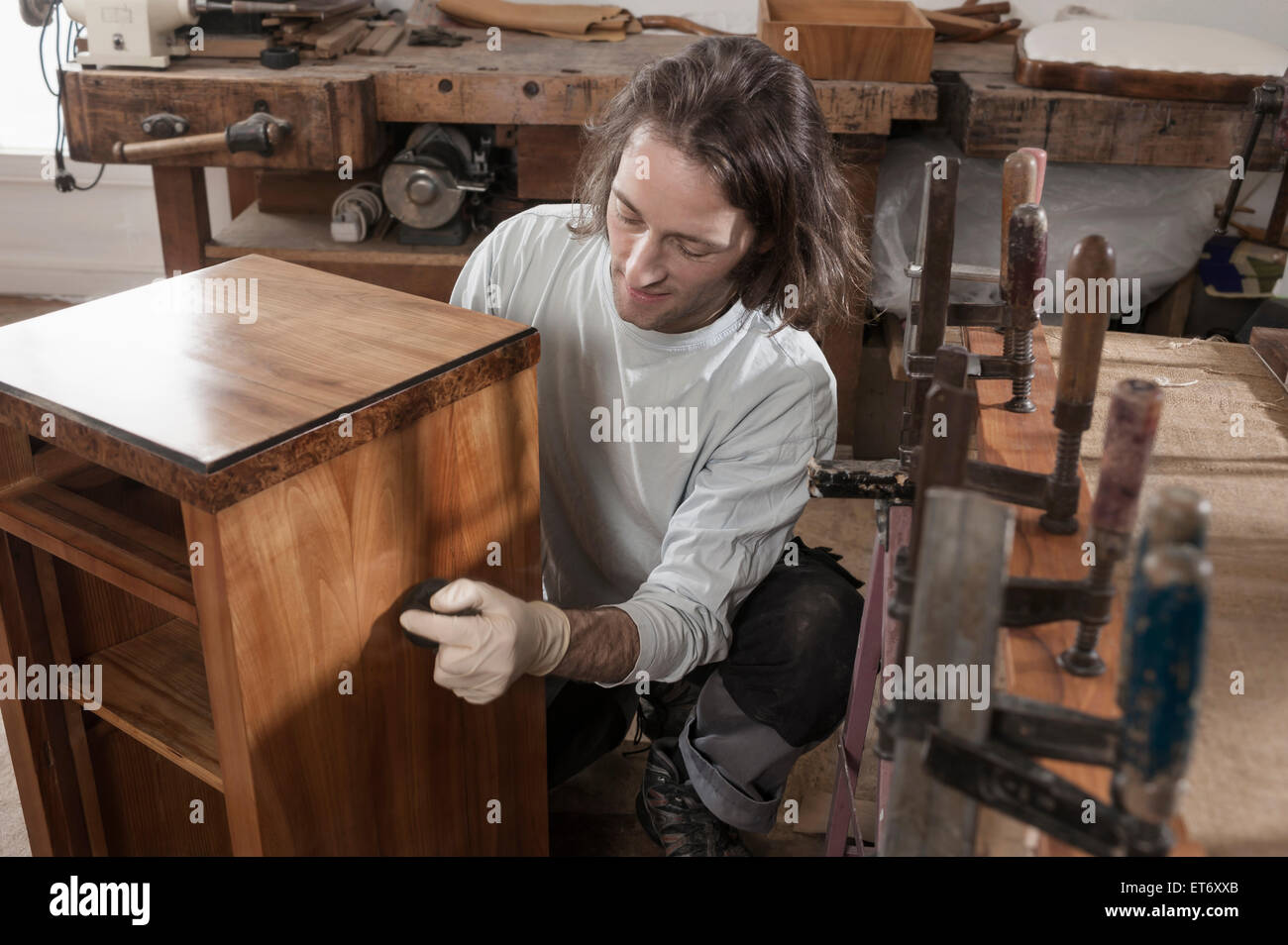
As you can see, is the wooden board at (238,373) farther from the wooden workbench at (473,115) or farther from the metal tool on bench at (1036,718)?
the wooden workbench at (473,115)

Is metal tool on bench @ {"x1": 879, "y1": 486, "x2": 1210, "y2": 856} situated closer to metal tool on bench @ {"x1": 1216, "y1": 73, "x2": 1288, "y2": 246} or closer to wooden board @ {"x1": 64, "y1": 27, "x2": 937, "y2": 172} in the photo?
metal tool on bench @ {"x1": 1216, "y1": 73, "x2": 1288, "y2": 246}

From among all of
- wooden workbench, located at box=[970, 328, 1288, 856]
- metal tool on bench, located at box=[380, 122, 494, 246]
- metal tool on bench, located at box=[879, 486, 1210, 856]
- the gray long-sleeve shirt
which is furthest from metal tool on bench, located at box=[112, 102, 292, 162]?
metal tool on bench, located at box=[879, 486, 1210, 856]

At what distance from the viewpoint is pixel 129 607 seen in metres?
1.48

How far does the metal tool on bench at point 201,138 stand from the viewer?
88.0 inches

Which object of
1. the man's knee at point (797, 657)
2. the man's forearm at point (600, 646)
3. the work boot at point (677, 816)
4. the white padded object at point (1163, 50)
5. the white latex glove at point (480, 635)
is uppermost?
the white padded object at point (1163, 50)

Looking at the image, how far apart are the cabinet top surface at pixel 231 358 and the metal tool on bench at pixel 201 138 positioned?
93cm

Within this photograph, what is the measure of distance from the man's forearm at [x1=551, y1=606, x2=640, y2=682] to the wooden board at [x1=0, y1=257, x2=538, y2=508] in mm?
297

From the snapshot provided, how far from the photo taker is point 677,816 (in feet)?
5.73

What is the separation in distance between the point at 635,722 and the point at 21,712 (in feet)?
3.53

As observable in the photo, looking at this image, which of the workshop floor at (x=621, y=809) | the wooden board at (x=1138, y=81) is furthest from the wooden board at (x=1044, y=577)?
the wooden board at (x=1138, y=81)

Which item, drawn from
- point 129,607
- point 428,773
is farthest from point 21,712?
point 428,773

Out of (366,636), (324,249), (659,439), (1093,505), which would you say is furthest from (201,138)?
(1093,505)

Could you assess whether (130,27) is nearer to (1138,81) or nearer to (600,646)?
(600,646)

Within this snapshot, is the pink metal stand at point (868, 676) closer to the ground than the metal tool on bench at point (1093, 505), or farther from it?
closer to the ground
